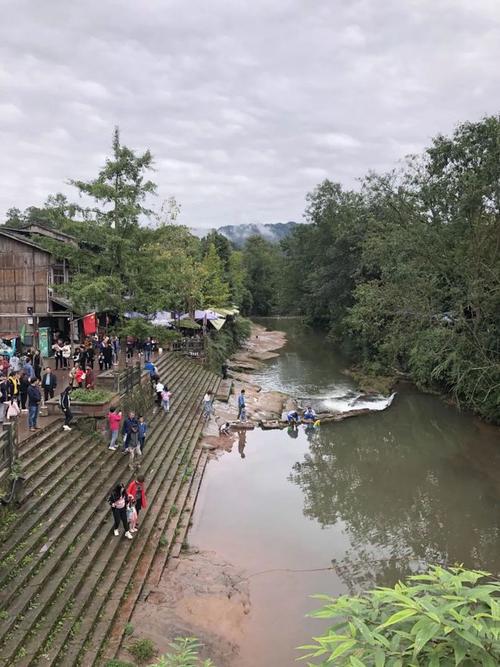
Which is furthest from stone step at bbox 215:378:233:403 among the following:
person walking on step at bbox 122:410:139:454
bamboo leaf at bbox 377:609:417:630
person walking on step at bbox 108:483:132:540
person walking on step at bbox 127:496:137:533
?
bamboo leaf at bbox 377:609:417:630

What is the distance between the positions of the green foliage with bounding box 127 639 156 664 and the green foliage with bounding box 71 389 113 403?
7.96 m

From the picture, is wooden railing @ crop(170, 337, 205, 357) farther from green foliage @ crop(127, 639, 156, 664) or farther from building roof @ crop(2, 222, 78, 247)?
green foliage @ crop(127, 639, 156, 664)

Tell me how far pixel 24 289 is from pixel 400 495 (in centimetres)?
1946

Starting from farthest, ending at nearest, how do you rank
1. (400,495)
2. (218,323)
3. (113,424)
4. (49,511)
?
1. (218,323)
2. (400,495)
3. (113,424)
4. (49,511)

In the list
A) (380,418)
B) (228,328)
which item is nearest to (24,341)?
(380,418)

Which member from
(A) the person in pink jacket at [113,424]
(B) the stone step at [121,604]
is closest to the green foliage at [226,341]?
(A) the person in pink jacket at [113,424]

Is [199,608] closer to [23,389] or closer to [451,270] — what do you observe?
[23,389]

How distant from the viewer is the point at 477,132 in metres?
24.3

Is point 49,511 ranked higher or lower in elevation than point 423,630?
lower

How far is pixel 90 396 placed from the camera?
15664mm

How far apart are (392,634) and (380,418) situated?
81.2 ft

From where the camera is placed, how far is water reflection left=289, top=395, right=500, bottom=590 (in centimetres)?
1331

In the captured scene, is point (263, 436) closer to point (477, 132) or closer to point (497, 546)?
point (497, 546)

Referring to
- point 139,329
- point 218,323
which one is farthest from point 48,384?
point 218,323
